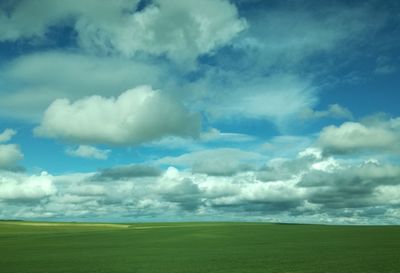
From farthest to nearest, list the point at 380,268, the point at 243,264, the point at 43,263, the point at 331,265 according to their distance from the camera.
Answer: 1. the point at 43,263
2. the point at 243,264
3. the point at 331,265
4. the point at 380,268

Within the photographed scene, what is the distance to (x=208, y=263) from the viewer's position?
185 ft

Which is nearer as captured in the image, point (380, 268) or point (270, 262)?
point (380, 268)

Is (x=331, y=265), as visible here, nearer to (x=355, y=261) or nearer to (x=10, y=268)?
(x=355, y=261)

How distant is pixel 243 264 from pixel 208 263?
486 cm

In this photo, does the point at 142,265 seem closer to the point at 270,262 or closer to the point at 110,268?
the point at 110,268

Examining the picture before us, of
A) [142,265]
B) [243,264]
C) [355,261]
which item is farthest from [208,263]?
[355,261]

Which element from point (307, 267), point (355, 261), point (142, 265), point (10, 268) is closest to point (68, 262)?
point (10, 268)

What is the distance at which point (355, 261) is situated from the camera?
2141 inches

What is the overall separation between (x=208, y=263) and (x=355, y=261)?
18532mm

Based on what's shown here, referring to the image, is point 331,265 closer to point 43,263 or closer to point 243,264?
point 243,264

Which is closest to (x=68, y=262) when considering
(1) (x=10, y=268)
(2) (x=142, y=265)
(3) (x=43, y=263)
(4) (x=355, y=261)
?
(3) (x=43, y=263)

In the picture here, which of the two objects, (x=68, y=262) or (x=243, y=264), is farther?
(x=68, y=262)

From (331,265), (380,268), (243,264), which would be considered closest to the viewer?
(380,268)

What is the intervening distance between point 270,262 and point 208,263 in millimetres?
7999
